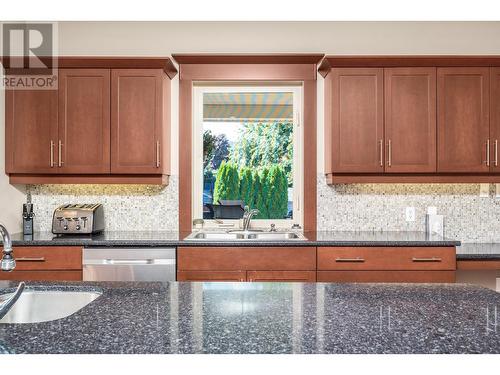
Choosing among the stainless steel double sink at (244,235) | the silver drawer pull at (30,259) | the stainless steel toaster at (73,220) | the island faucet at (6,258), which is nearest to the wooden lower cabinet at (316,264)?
the stainless steel double sink at (244,235)

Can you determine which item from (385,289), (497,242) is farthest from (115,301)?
(497,242)

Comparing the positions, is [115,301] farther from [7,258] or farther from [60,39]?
[60,39]

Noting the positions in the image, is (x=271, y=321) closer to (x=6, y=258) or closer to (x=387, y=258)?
(x=6, y=258)

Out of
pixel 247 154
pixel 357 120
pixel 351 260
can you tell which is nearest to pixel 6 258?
pixel 351 260

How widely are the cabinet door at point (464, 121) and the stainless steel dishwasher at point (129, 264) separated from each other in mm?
2071

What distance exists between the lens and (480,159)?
10.5 ft

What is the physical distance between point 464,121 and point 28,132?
3215 millimetres

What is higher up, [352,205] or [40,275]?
[352,205]

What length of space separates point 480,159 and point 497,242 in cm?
81

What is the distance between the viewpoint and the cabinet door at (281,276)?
2.91 m

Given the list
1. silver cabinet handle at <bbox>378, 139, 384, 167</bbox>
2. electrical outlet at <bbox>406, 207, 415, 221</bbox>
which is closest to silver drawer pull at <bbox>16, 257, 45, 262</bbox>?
silver cabinet handle at <bbox>378, 139, 384, 167</bbox>

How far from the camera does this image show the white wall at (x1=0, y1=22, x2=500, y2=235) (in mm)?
3637

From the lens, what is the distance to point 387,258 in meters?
2.91

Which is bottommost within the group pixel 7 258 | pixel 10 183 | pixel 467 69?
pixel 7 258
